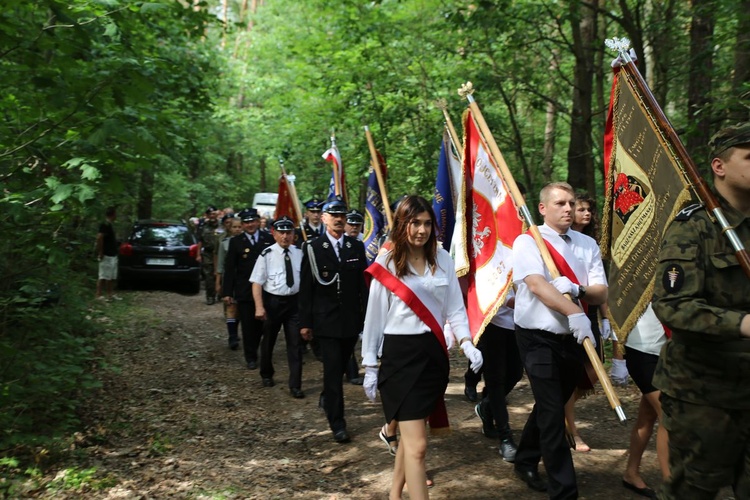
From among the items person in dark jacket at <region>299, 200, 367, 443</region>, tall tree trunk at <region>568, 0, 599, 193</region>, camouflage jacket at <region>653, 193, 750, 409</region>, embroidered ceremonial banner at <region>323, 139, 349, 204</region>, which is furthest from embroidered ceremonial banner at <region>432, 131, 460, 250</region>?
camouflage jacket at <region>653, 193, 750, 409</region>

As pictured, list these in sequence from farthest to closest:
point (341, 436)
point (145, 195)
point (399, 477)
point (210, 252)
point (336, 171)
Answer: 1. point (145, 195)
2. point (210, 252)
3. point (336, 171)
4. point (341, 436)
5. point (399, 477)

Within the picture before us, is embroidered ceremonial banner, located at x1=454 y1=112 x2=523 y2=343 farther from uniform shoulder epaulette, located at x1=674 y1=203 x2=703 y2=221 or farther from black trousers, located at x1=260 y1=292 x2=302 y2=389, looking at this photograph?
black trousers, located at x1=260 y1=292 x2=302 y2=389

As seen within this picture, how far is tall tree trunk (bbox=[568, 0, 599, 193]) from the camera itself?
37.4ft

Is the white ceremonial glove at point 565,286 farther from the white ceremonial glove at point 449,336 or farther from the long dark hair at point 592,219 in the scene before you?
the long dark hair at point 592,219

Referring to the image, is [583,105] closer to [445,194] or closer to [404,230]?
[445,194]

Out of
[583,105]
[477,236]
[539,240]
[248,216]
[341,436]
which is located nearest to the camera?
[539,240]

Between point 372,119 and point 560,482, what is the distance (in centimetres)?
1289

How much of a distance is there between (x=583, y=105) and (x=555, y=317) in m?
7.81

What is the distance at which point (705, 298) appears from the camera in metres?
2.97

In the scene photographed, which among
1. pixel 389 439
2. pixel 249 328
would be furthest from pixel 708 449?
pixel 249 328

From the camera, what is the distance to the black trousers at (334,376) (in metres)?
6.68

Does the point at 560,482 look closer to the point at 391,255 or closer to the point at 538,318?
the point at 538,318

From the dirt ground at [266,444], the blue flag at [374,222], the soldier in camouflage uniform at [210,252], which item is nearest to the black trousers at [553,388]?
the dirt ground at [266,444]

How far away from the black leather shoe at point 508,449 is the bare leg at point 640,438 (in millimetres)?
964
